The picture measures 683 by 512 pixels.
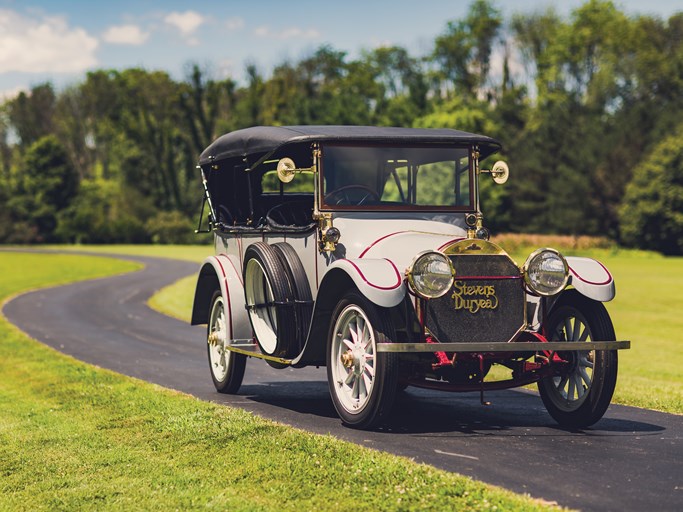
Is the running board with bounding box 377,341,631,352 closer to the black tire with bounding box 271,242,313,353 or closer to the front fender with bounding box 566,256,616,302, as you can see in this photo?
the front fender with bounding box 566,256,616,302

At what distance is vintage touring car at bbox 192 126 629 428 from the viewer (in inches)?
321

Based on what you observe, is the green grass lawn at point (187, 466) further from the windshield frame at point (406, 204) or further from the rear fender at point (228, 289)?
the windshield frame at point (406, 204)

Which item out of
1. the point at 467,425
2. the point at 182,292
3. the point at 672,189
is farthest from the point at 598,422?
the point at 672,189

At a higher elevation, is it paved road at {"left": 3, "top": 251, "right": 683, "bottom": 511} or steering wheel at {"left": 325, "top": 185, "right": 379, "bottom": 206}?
steering wheel at {"left": 325, "top": 185, "right": 379, "bottom": 206}

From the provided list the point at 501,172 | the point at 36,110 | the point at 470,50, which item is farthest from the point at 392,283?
the point at 36,110

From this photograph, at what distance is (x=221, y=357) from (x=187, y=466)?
4395 millimetres

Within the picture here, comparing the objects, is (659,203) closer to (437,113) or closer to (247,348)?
(437,113)

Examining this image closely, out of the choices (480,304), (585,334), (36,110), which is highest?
(36,110)

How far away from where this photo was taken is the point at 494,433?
8.30 m

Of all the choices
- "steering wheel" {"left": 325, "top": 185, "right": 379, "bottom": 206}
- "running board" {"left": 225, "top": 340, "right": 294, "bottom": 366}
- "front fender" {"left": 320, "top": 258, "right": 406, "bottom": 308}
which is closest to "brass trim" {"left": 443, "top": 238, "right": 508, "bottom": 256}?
"front fender" {"left": 320, "top": 258, "right": 406, "bottom": 308}

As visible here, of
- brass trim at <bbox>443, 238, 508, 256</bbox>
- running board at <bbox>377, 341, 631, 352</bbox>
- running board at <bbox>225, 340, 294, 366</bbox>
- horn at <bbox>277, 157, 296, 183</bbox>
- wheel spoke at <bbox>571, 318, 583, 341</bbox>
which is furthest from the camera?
running board at <bbox>225, 340, 294, 366</bbox>

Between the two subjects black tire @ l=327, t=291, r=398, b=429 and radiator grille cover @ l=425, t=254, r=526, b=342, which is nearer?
black tire @ l=327, t=291, r=398, b=429

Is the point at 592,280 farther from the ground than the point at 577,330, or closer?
farther from the ground

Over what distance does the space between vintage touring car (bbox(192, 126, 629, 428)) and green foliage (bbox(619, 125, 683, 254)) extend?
56850 millimetres
